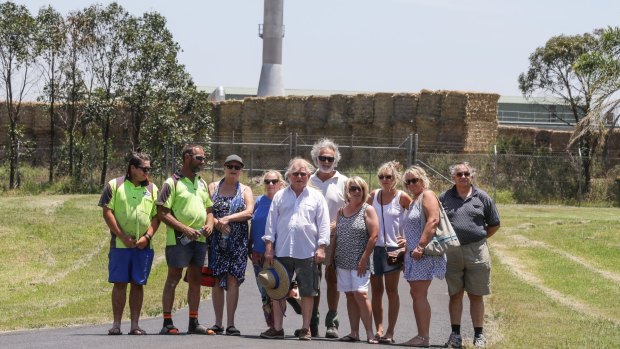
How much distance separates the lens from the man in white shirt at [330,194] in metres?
12.1

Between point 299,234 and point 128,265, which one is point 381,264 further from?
point 128,265

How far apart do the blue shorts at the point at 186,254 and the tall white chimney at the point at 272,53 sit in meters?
37.9

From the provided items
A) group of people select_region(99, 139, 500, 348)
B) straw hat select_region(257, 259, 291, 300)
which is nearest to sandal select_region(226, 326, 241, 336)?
group of people select_region(99, 139, 500, 348)

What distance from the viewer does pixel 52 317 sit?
48.5ft

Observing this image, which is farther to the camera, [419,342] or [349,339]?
[349,339]

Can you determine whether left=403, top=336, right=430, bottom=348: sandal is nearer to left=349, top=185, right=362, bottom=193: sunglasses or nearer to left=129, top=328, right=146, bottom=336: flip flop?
left=349, top=185, right=362, bottom=193: sunglasses

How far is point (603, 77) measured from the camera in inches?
1257

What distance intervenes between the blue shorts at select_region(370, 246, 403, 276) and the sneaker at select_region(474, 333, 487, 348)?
97cm

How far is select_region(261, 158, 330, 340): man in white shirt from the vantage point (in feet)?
38.3

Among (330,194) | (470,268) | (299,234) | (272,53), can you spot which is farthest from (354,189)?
(272,53)

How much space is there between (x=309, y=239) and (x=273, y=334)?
95cm

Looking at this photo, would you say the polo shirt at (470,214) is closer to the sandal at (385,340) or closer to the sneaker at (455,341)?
Result: the sneaker at (455,341)

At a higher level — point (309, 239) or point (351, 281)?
point (309, 239)

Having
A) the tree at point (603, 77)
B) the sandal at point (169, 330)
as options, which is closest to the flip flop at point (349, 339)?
the sandal at point (169, 330)
